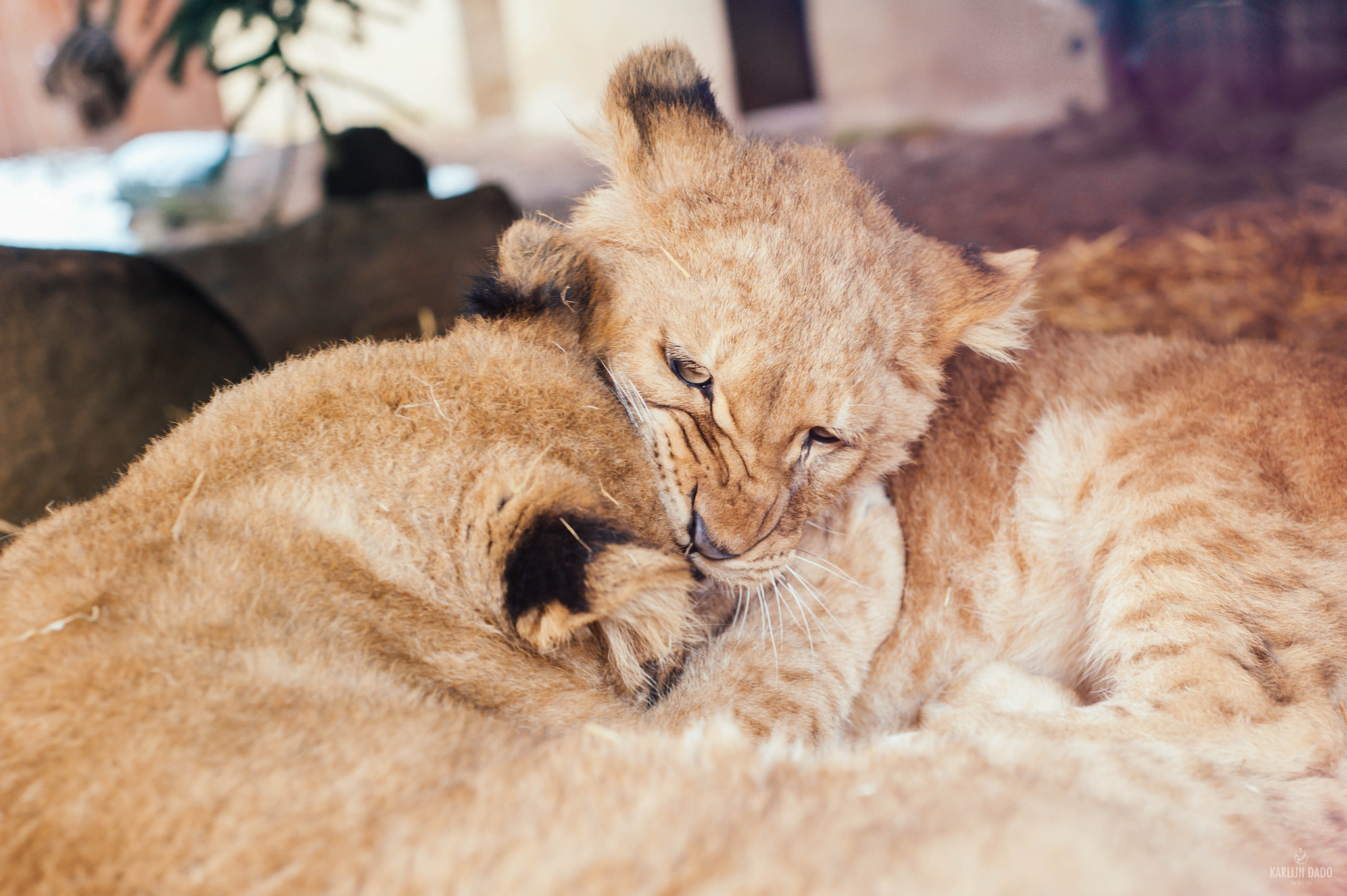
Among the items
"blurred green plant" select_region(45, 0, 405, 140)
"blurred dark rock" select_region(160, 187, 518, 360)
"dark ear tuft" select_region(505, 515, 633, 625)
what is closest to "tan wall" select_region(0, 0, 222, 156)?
"blurred dark rock" select_region(160, 187, 518, 360)

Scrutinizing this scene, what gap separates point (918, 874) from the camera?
46.8 inches

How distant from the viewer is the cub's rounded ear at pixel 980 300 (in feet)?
8.93

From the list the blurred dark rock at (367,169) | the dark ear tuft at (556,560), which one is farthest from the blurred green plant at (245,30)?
the dark ear tuft at (556,560)

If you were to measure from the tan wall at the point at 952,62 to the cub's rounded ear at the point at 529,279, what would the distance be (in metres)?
6.22

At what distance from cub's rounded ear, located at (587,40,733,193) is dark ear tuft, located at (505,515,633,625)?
123 centimetres

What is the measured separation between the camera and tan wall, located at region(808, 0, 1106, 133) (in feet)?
24.1

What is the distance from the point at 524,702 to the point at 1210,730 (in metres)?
1.47

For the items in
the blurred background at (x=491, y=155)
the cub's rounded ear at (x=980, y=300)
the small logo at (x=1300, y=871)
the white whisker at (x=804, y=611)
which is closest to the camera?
the small logo at (x=1300, y=871)

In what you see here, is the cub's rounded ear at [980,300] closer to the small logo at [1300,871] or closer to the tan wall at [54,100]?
the small logo at [1300,871]

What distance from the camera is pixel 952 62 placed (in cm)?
828

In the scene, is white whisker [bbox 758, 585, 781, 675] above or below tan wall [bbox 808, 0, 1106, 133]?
below

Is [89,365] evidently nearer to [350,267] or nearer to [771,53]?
[350,267]

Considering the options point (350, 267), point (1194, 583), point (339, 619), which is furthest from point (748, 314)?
point (350, 267)

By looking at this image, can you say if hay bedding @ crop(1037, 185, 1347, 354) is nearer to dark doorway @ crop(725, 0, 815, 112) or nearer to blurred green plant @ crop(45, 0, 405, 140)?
dark doorway @ crop(725, 0, 815, 112)
